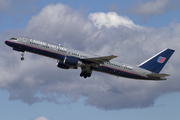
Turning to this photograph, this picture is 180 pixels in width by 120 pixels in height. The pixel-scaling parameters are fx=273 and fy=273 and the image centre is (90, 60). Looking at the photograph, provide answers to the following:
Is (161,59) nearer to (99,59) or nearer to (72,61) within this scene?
(99,59)

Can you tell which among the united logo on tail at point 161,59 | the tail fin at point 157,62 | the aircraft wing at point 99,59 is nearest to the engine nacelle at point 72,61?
the aircraft wing at point 99,59

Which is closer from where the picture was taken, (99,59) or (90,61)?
(99,59)

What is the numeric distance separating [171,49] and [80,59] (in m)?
24.1

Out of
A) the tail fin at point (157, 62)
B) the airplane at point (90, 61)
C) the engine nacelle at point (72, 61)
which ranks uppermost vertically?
the tail fin at point (157, 62)

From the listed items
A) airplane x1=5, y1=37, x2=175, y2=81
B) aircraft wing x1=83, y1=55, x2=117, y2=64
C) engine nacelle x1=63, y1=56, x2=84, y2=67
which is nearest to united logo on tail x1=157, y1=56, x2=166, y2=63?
airplane x1=5, y1=37, x2=175, y2=81

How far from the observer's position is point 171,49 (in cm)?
6769

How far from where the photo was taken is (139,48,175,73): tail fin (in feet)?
215

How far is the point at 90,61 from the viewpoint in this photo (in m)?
59.3

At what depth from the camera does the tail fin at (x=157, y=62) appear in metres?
65.4

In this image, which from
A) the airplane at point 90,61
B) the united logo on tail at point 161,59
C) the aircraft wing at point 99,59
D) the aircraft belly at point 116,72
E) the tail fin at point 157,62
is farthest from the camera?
the united logo on tail at point 161,59

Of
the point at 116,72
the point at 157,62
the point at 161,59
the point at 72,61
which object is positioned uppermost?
the point at 161,59

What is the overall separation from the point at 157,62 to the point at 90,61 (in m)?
17.7

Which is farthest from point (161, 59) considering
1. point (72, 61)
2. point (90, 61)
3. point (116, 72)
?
point (72, 61)

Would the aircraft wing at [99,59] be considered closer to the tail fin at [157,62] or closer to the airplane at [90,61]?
the airplane at [90,61]
